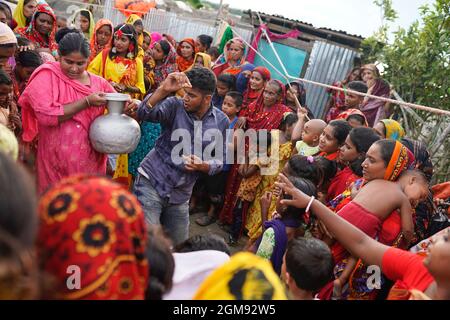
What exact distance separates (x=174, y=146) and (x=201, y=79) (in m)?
0.57

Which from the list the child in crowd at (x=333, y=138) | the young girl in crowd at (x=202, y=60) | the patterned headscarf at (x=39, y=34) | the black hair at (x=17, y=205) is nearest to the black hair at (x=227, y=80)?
the young girl in crowd at (x=202, y=60)

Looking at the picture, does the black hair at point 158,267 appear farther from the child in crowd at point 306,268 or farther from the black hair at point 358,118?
the black hair at point 358,118

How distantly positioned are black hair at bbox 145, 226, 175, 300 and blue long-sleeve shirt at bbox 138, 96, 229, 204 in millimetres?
1710

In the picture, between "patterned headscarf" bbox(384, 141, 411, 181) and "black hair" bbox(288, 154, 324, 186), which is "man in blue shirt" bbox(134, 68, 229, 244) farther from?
"patterned headscarf" bbox(384, 141, 411, 181)

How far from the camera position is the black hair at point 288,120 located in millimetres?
5121

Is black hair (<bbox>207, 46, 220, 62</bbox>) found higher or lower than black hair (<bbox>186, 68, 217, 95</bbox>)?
lower

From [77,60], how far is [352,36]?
331 inches

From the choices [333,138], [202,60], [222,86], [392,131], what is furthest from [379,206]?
[202,60]

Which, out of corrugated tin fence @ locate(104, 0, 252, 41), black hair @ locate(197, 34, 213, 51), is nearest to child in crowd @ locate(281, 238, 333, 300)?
black hair @ locate(197, 34, 213, 51)

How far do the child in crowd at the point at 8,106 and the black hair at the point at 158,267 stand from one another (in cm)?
226

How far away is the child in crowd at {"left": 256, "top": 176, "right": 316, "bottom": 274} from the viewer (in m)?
2.78

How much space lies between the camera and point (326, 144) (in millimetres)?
4102

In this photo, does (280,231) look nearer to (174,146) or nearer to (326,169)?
(174,146)
